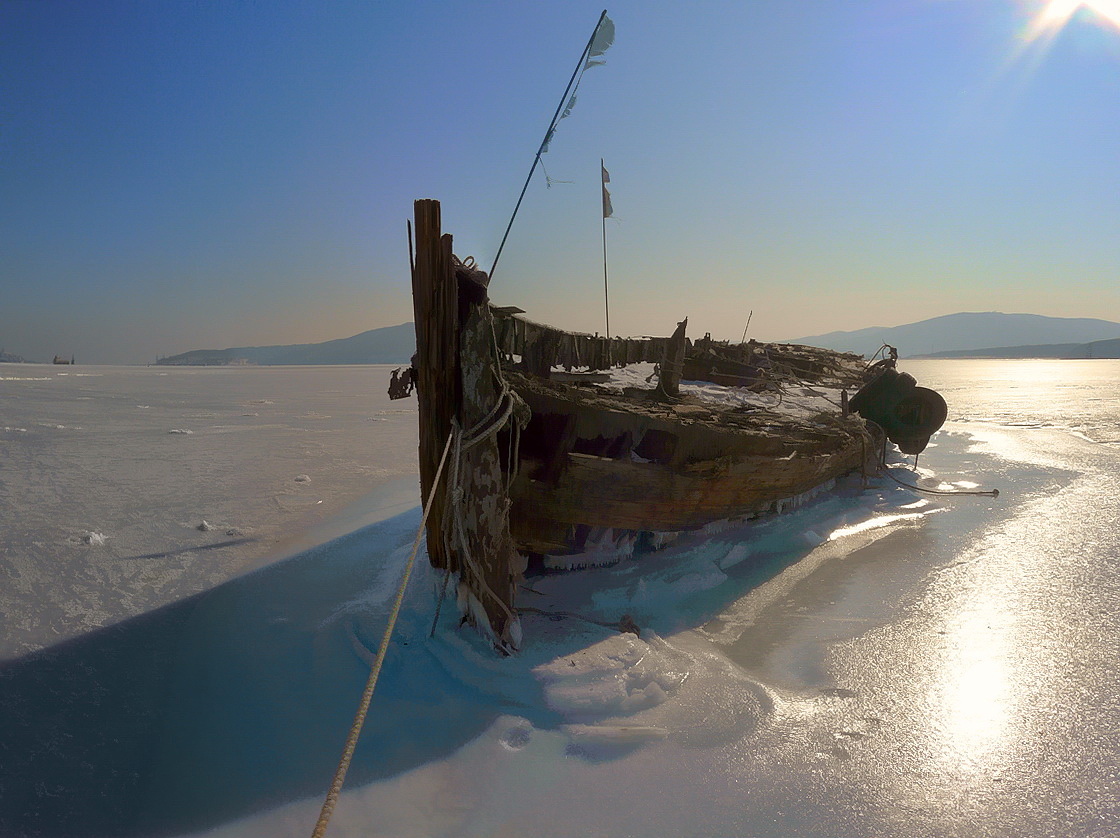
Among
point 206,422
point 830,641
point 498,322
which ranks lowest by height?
point 830,641

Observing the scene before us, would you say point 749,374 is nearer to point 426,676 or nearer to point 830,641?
point 830,641

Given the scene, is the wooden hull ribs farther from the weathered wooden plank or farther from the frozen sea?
the frozen sea

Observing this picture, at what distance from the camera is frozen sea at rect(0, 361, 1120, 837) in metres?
2.72

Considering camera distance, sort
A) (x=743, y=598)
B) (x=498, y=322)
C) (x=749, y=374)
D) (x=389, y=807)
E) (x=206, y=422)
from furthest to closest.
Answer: (x=206, y=422), (x=749, y=374), (x=743, y=598), (x=498, y=322), (x=389, y=807)

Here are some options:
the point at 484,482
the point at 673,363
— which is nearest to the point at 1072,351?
the point at 673,363

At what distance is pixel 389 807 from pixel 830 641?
132 inches

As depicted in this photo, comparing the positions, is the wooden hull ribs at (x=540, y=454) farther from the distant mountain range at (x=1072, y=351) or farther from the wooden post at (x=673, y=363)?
the distant mountain range at (x=1072, y=351)

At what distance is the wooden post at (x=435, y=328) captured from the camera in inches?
157

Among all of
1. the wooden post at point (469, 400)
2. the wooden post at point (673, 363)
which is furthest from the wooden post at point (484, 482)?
the wooden post at point (673, 363)

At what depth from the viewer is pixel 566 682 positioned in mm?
3607

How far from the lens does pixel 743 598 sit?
518cm

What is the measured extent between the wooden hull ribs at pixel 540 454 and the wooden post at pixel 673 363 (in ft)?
3.04

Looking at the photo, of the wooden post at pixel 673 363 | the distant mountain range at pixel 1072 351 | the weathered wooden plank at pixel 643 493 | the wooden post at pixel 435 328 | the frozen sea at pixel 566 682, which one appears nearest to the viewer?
the frozen sea at pixel 566 682

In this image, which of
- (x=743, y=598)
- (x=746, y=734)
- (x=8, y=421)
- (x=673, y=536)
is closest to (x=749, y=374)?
(x=673, y=536)
